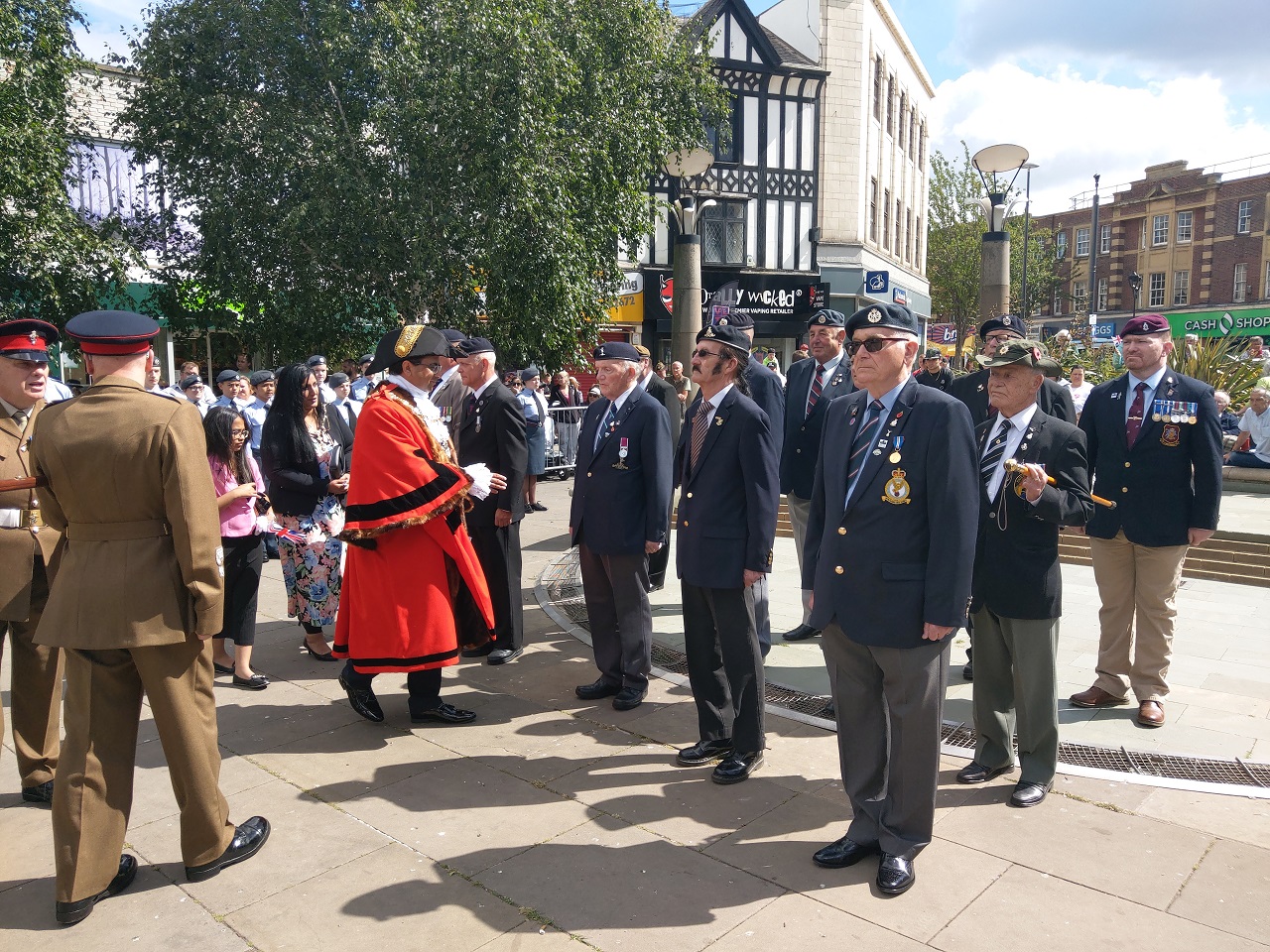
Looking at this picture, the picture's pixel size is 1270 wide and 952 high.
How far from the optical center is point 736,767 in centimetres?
446

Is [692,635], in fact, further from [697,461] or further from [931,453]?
[931,453]

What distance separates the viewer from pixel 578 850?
3826 millimetres

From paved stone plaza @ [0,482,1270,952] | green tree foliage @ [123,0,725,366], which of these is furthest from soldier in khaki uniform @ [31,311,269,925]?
green tree foliage @ [123,0,725,366]

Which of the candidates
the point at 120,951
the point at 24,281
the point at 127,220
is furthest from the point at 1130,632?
the point at 127,220

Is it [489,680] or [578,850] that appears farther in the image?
[489,680]

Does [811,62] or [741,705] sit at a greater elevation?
[811,62]

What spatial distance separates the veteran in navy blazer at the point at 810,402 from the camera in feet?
22.3

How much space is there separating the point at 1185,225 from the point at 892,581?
6104 centimetres

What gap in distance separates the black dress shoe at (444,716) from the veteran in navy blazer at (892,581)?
2310mm

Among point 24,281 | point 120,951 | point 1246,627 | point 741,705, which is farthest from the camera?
point 24,281

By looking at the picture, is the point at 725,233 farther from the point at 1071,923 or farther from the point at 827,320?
the point at 1071,923

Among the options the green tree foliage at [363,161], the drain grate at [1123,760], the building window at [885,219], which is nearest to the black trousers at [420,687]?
the drain grate at [1123,760]

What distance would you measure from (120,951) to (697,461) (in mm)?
3089

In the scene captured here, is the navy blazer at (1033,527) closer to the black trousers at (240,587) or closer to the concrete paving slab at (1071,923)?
the concrete paving slab at (1071,923)
